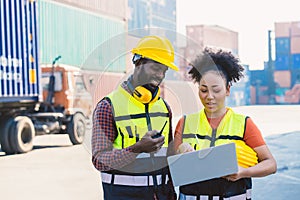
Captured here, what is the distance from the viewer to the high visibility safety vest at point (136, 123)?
1.99 metres

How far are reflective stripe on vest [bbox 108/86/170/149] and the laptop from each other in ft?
0.55

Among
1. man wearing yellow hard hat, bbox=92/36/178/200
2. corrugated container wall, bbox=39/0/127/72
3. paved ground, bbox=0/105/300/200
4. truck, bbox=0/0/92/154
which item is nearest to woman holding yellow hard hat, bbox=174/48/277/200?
man wearing yellow hard hat, bbox=92/36/178/200

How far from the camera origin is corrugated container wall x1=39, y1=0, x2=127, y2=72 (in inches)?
772

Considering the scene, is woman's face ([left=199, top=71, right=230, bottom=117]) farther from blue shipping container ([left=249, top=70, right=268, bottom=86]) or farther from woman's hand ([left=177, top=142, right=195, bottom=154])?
blue shipping container ([left=249, top=70, right=268, bottom=86])

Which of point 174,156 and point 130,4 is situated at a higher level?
point 130,4

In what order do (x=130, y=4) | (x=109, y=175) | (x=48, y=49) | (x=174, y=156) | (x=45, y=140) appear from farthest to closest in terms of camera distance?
(x=130, y=4)
(x=48, y=49)
(x=45, y=140)
(x=109, y=175)
(x=174, y=156)

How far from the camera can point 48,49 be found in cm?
1970

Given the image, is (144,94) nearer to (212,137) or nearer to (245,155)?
(212,137)

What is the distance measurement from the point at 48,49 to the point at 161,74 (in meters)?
18.3

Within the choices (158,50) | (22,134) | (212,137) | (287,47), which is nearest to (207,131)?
(212,137)

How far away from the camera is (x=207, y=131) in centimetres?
211

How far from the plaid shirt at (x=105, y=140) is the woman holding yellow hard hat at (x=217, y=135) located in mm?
276

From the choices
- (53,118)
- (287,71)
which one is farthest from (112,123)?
(287,71)

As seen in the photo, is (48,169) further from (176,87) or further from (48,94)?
(176,87)
